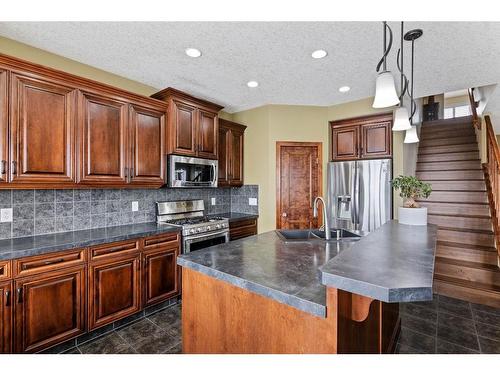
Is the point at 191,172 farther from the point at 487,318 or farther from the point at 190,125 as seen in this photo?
the point at 487,318

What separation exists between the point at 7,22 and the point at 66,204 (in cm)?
154

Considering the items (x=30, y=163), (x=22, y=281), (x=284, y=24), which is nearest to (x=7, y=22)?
(x=30, y=163)

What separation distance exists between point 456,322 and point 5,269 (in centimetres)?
384

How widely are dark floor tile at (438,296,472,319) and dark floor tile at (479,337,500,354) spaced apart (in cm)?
42

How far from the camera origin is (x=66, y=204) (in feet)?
8.28

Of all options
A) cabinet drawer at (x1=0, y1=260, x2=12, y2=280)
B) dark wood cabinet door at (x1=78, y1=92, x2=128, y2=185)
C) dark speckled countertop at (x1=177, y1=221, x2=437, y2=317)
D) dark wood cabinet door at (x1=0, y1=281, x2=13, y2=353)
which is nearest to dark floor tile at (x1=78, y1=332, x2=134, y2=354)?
dark wood cabinet door at (x1=0, y1=281, x2=13, y2=353)

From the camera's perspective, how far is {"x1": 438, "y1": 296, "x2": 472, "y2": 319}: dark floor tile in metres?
2.70

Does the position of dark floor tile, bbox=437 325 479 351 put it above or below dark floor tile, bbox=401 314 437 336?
below

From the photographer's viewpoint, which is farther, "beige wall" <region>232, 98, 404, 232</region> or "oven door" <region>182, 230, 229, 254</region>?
"beige wall" <region>232, 98, 404, 232</region>

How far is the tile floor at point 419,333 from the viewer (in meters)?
2.12

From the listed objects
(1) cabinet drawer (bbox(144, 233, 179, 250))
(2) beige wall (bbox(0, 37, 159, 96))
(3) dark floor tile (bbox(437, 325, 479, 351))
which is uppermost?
(2) beige wall (bbox(0, 37, 159, 96))

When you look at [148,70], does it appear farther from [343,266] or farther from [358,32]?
[343,266]

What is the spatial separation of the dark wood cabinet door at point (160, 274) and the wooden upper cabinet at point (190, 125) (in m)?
1.16

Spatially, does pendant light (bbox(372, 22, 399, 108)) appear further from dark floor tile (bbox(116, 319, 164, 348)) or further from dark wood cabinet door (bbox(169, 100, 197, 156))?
dark floor tile (bbox(116, 319, 164, 348))
